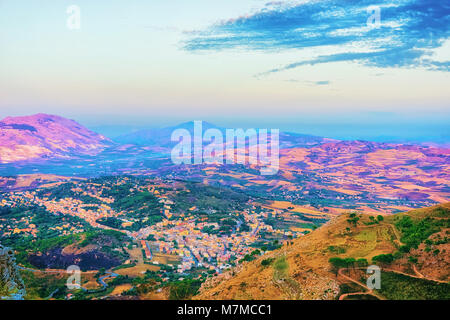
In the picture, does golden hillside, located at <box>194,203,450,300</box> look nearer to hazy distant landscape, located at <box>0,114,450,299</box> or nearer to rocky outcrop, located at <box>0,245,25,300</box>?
hazy distant landscape, located at <box>0,114,450,299</box>

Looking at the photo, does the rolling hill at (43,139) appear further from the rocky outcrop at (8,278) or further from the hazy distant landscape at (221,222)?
the rocky outcrop at (8,278)

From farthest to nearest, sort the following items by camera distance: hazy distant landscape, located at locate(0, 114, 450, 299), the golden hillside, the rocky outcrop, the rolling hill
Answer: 1. the rolling hill
2. hazy distant landscape, located at locate(0, 114, 450, 299)
3. the golden hillside
4. the rocky outcrop

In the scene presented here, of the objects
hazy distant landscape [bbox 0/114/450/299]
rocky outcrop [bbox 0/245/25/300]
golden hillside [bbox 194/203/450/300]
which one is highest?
rocky outcrop [bbox 0/245/25/300]

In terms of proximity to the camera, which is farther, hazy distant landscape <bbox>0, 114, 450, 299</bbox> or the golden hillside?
hazy distant landscape <bbox>0, 114, 450, 299</bbox>

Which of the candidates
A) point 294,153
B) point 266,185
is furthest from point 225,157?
point 266,185

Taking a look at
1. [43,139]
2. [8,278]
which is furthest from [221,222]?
[43,139]

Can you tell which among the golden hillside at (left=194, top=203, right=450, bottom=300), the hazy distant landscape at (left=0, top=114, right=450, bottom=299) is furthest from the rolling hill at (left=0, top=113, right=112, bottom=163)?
the golden hillside at (left=194, top=203, right=450, bottom=300)
